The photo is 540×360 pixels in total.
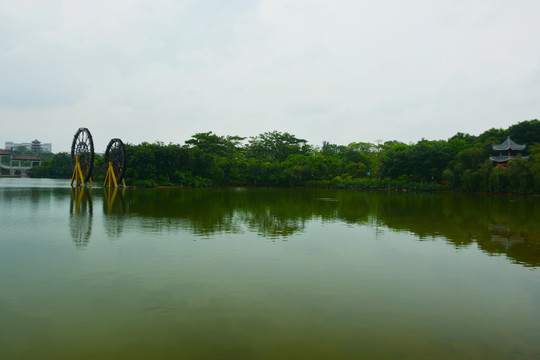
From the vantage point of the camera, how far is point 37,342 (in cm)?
429

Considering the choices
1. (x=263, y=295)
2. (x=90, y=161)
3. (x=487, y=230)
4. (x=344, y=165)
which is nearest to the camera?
(x=263, y=295)

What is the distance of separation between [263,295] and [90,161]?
38.6 metres

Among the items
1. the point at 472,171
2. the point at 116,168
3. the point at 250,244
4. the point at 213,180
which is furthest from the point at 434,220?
the point at 213,180

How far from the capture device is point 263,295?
19.7ft

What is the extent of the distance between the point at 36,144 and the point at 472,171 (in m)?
149

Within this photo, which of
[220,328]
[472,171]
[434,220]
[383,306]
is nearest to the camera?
[220,328]

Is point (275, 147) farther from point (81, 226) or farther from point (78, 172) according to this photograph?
point (81, 226)

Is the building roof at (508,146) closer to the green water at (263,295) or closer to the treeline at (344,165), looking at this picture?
the treeline at (344,165)

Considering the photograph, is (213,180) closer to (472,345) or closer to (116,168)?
(116,168)

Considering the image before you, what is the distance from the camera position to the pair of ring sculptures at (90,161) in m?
40.3

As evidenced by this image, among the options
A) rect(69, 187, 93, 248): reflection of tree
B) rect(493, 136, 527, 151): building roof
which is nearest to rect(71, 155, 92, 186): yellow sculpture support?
rect(69, 187, 93, 248): reflection of tree

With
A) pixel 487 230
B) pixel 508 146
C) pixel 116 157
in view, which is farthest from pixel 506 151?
pixel 116 157

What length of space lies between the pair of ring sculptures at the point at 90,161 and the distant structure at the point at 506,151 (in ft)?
136

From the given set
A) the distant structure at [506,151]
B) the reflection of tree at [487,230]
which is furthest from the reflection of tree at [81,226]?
the distant structure at [506,151]
